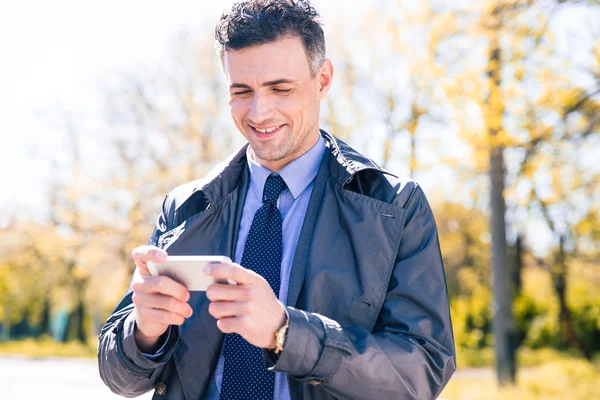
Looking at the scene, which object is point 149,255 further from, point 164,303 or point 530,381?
point 530,381


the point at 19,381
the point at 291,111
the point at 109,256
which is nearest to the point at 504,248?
the point at 291,111

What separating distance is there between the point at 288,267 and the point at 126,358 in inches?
22.7

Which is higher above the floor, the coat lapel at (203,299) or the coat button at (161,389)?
the coat lapel at (203,299)

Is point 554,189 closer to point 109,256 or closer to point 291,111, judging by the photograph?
point 291,111

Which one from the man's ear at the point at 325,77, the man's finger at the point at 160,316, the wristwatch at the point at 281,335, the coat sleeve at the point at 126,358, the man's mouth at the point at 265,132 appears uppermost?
the man's ear at the point at 325,77

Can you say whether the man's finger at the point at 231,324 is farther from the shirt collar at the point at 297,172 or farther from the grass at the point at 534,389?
the grass at the point at 534,389

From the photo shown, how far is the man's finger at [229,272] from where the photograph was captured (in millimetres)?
1634

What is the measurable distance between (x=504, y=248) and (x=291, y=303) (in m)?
8.72

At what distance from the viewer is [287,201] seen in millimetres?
2422

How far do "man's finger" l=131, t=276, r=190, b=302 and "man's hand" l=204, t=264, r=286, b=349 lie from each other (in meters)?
0.15

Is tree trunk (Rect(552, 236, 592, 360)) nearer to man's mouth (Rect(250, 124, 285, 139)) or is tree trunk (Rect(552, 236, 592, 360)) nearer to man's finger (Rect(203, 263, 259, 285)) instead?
man's mouth (Rect(250, 124, 285, 139))

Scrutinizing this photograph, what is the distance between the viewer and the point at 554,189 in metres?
11.5

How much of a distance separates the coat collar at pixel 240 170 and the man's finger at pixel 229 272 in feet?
2.41

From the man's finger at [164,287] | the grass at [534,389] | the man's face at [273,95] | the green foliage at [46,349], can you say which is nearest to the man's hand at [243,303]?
the man's finger at [164,287]
